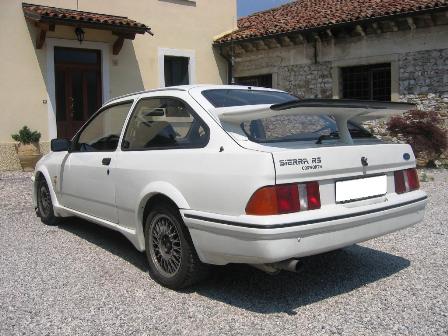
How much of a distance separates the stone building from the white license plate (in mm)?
9802

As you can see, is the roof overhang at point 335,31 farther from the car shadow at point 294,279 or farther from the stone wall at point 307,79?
the car shadow at point 294,279

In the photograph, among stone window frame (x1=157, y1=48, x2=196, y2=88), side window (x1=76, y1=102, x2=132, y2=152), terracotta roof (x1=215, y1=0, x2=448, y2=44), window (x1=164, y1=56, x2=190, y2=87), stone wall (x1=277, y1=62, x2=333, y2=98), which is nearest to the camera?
side window (x1=76, y1=102, x2=132, y2=152)

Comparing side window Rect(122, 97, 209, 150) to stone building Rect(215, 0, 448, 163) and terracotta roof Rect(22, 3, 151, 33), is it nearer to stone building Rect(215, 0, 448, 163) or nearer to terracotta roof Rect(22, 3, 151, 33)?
terracotta roof Rect(22, 3, 151, 33)

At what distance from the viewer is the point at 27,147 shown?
1137 cm

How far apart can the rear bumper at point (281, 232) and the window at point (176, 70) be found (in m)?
12.0

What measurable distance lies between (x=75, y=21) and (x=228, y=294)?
9.70m

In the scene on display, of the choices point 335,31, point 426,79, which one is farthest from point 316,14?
point 426,79

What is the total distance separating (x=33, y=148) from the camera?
37.5 feet

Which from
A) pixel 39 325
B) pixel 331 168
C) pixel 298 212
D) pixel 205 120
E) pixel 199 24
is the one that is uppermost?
pixel 199 24

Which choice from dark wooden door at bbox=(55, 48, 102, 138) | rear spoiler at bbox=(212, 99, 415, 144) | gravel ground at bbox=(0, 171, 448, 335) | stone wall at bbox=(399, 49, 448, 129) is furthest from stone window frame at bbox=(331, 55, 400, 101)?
rear spoiler at bbox=(212, 99, 415, 144)

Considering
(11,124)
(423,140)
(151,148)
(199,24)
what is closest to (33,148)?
(11,124)

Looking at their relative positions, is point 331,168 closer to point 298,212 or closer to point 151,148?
point 298,212

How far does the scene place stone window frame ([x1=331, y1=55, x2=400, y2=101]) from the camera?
1285cm

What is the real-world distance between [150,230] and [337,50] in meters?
11.6
